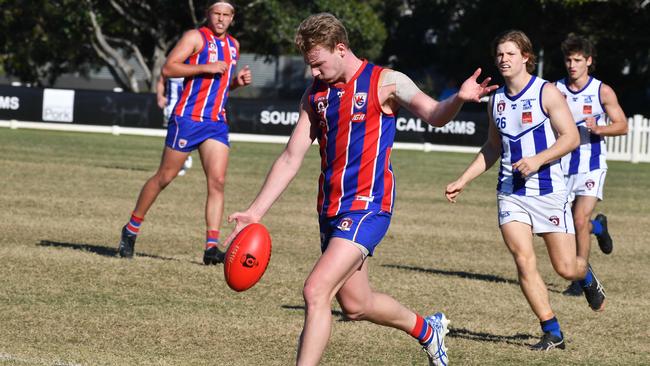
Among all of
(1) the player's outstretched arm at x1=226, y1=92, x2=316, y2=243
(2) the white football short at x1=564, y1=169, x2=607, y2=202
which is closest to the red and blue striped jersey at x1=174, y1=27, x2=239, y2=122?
(2) the white football short at x1=564, y1=169, x2=607, y2=202

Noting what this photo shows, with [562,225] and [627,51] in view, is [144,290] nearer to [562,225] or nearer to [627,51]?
[562,225]

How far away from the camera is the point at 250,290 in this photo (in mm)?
9406

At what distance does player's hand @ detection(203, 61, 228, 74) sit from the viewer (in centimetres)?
1035

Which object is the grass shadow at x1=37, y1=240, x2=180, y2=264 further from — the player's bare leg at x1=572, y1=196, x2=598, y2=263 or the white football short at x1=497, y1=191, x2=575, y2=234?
the white football short at x1=497, y1=191, x2=575, y2=234

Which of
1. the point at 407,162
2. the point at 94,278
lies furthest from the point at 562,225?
the point at 407,162

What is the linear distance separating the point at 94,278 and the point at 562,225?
3.72 m

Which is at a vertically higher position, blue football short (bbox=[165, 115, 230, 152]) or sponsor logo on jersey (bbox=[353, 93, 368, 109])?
sponsor logo on jersey (bbox=[353, 93, 368, 109])

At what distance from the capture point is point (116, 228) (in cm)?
1306

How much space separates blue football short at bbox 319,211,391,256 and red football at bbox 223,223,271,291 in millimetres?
372

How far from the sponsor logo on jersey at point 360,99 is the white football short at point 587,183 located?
4.38m

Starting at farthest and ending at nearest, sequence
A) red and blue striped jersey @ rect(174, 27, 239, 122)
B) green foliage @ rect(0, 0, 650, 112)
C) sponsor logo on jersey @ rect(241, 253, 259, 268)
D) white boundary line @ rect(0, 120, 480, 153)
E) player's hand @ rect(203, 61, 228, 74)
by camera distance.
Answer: green foliage @ rect(0, 0, 650, 112), white boundary line @ rect(0, 120, 480, 153), red and blue striped jersey @ rect(174, 27, 239, 122), player's hand @ rect(203, 61, 228, 74), sponsor logo on jersey @ rect(241, 253, 259, 268)

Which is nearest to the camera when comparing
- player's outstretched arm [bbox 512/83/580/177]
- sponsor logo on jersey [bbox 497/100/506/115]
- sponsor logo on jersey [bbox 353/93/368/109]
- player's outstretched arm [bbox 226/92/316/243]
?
sponsor logo on jersey [bbox 353/93/368/109]

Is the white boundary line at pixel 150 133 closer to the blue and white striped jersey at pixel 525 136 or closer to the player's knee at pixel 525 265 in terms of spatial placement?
the blue and white striped jersey at pixel 525 136

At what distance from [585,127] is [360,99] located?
13.9 feet
